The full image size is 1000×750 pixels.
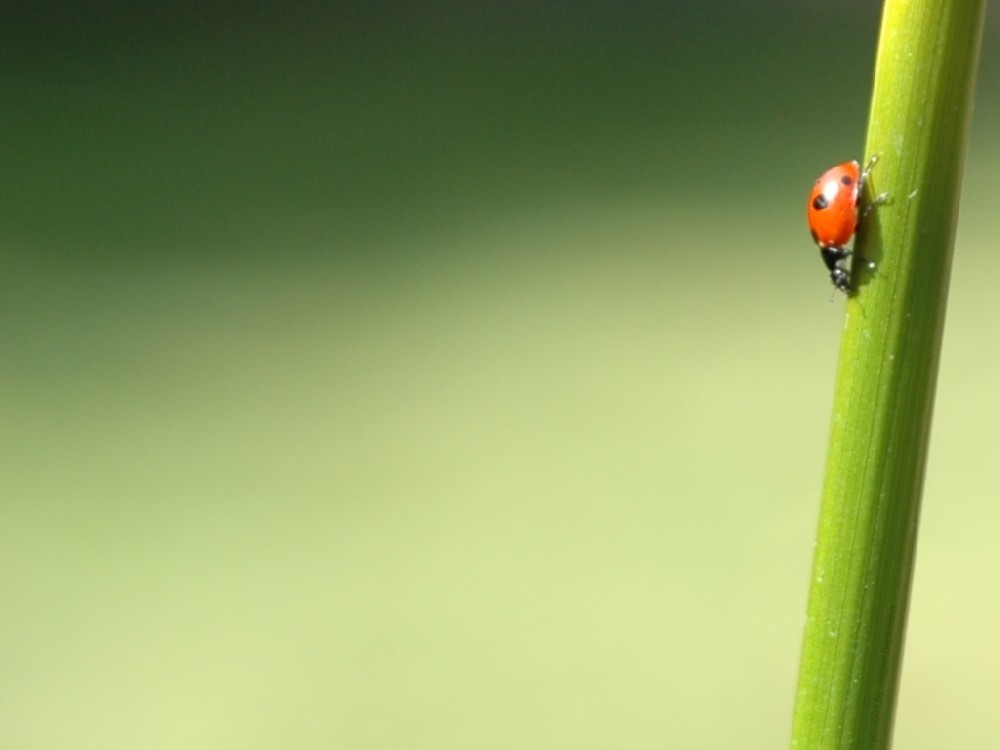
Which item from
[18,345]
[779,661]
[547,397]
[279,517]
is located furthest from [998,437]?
[18,345]

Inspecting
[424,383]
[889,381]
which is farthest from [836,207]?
[424,383]

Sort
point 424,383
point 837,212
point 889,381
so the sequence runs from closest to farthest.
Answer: point 889,381, point 837,212, point 424,383

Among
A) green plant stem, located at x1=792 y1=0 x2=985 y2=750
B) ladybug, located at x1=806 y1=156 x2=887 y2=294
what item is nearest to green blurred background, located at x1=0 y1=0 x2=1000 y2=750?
ladybug, located at x1=806 y1=156 x2=887 y2=294

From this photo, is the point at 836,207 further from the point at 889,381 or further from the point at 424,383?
the point at 424,383

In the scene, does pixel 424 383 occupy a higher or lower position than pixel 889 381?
higher

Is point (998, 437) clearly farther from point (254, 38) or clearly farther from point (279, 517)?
point (254, 38)

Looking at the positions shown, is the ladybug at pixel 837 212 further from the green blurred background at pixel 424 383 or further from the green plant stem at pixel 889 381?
the green blurred background at pixel 424 383

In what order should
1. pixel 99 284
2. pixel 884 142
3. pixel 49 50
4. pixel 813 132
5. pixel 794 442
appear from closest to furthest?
pixel 884 142
pixel 794 442
pixel 99 284
pixel 813 132
pixel 49 50
